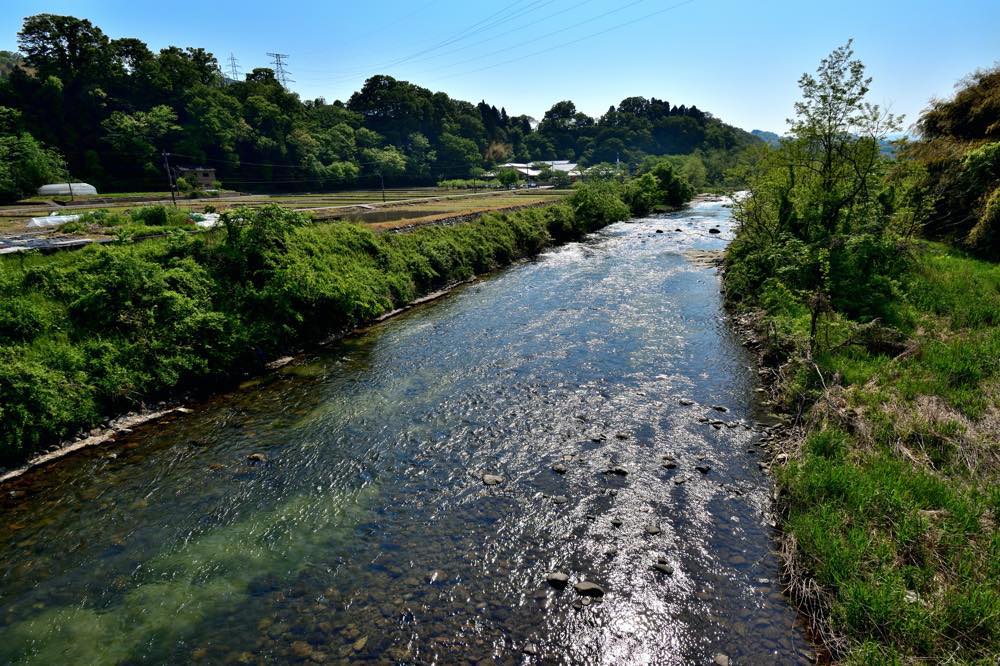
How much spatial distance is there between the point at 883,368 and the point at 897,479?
17.4ft

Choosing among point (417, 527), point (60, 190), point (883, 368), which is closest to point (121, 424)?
point (417, 527)

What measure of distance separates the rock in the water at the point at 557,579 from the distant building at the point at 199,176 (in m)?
86.2

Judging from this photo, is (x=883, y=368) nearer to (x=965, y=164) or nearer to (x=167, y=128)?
(x=965, y=164)

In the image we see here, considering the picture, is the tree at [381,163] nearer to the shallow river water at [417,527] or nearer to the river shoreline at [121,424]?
the river shoreline at [121,424]

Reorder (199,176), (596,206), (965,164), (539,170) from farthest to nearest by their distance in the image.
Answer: (539,170), (199,176), (596,206), (965,164)

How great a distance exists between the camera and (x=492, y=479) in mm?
12750

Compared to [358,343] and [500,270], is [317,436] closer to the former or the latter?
[358,343]

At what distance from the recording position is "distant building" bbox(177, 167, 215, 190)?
249ft

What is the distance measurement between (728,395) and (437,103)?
149 m

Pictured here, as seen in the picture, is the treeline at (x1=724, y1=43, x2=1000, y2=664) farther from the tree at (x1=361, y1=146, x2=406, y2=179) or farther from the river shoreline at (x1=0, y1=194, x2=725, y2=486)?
the tree at (x1=361, y1=146, x2=406, y2=179)

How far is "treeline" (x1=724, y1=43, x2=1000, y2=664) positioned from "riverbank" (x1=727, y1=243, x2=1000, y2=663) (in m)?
0.03

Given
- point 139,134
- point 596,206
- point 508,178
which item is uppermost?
point 139,134

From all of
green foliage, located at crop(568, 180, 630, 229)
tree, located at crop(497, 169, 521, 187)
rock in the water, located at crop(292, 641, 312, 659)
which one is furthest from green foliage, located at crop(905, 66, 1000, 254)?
tree, located at crop(497, 169, 521, 187)

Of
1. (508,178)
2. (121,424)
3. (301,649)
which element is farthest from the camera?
(508,178)
